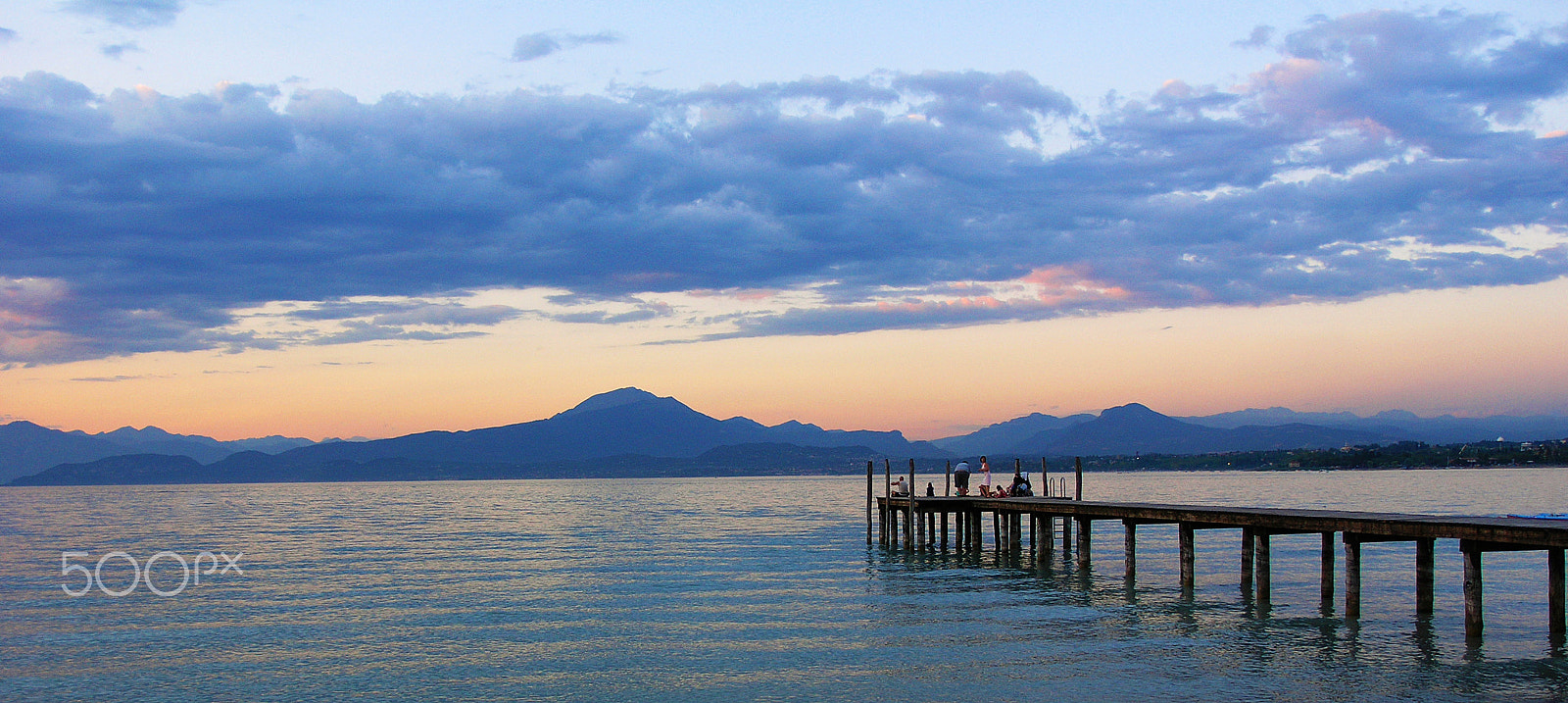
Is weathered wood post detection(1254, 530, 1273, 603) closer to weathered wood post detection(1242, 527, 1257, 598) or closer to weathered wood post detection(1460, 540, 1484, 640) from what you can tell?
weathered wood post detection(1242, 527, 1257, 598)

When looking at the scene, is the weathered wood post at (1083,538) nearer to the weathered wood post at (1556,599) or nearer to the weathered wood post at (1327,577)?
the weathered wood post at (1327,577)

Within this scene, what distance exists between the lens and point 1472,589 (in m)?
22.4

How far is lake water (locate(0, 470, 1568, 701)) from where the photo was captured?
20172 mm

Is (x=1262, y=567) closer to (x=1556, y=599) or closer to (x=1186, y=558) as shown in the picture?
(x=1186, y=558)

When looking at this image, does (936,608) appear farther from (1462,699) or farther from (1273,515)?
(1462,699)

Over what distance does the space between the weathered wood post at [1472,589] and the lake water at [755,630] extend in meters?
0.43

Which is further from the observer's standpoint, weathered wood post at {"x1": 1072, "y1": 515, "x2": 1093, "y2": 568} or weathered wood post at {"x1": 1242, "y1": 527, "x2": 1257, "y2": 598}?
weathered wood post at {"x1": 1072, "y1": 515, "x2": 1093, "y2": 568}

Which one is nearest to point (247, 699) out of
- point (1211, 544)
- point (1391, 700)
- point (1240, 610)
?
point (1391, 700)

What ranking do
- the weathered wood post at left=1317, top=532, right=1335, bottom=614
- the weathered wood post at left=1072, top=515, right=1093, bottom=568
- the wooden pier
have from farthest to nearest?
the weathered wood post at left=1072, top=515, right=1093, bottom=568, the weathered wood post at left=1317, top=532, right=1335, bottom=614, the wooden pier

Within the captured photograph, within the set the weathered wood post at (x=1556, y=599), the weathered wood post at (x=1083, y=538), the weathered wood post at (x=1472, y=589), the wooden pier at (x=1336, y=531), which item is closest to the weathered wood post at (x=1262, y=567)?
the wooden pier at (x=1336, y=531)

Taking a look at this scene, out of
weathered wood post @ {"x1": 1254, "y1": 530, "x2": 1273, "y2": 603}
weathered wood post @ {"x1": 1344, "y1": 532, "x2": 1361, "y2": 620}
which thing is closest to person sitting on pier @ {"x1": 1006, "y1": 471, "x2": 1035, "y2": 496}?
weathered wood post @ {"x1": 1254, "y1": 530, "x2": 1273, "y2": 603}

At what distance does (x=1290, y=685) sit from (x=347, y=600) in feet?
81.0

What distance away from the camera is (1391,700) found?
60.5 feet

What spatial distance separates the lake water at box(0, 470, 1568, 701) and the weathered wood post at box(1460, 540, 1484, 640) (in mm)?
429
